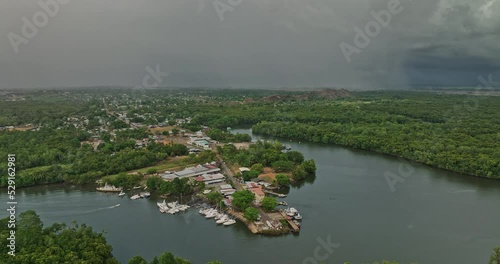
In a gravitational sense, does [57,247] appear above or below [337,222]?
above

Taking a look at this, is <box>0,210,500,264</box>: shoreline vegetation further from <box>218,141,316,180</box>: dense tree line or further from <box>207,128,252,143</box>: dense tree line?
<box>207,128,252,143</box>: dense tree line

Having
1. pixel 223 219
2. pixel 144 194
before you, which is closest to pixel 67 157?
pixel 144 194

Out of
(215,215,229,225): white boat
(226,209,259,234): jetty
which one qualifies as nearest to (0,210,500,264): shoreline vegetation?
(226,209,259,234): jetty

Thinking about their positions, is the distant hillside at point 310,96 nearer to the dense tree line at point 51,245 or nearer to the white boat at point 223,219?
the white boat at point 223,219

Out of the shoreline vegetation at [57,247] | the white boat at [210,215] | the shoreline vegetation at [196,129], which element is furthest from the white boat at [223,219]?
the shoreline vegetation at [196,129]

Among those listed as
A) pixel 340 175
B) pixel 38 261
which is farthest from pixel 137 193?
pixel 340 175

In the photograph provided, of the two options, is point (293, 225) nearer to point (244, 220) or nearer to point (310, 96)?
point (244, 220)

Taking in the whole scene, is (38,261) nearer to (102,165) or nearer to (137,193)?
(137,193)

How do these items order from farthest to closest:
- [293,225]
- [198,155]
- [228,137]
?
[228,137]
[198,155]
[293,225]
